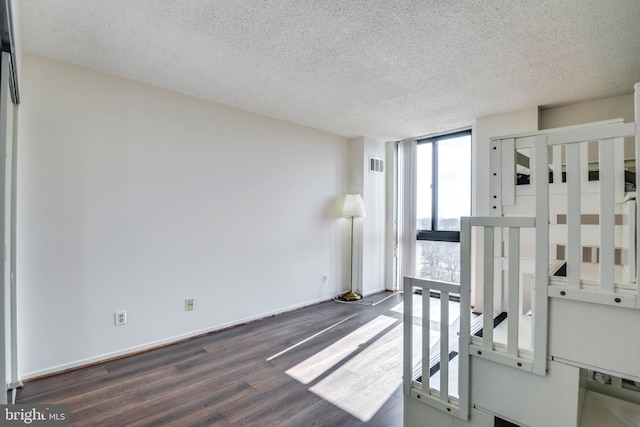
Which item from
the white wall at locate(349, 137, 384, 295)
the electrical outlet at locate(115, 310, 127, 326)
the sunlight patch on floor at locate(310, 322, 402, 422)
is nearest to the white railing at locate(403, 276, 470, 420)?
the sunlight patch on floor at locate(310, 322, 402, 422)

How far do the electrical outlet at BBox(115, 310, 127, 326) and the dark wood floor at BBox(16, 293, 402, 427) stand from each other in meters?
0.31

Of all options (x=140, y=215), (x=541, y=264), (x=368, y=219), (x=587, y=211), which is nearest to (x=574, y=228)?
(x=541, y=264)

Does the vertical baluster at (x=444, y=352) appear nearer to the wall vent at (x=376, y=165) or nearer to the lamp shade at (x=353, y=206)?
the lamp shade at (x=353, y=206)

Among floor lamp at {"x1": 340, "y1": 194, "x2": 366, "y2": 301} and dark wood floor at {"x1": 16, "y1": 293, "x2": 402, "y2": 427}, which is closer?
dark wood floor at {"x1": 16, "y1": 293, "x2": 402, "y2": 427}

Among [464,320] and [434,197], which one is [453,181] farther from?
[464,320]

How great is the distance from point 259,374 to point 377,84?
8.99 feet

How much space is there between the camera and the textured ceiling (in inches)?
71.4

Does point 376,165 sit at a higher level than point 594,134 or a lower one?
higher

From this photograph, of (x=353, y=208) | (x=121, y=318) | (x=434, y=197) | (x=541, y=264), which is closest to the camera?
(x=541, y=264)

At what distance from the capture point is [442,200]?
4.57 m

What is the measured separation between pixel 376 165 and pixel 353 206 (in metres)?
0.95

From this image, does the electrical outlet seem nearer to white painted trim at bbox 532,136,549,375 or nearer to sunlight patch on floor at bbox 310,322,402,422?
sunlight patch on floor at bbox 310,322,402,422

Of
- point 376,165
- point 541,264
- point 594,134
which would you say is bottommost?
point 541,264

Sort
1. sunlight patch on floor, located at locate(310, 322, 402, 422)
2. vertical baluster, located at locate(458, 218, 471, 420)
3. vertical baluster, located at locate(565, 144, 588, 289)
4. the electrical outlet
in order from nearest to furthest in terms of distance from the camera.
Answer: vertical baluster, located at locate(565, 144, 588, 289), vertical baluster, located at locate(458, 218, 471, 420), sunlight patch on floor, located at locate(310, 322, 402, 422), the electrical outlet
